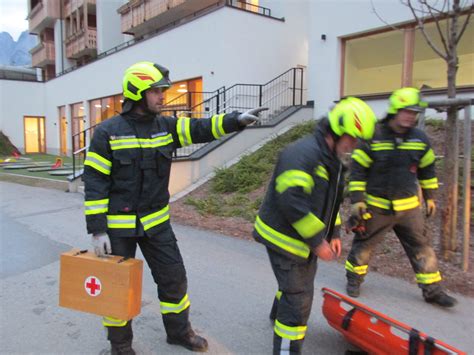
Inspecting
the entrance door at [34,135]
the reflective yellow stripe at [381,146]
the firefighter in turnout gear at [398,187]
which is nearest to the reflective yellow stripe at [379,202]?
the firefighter in turnout gear at [398,187]

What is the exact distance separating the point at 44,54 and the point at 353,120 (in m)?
32.3

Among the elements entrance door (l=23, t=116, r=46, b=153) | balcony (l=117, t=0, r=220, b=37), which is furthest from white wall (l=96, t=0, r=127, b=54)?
entrance door (l=23, t=116, r=46, b=153)

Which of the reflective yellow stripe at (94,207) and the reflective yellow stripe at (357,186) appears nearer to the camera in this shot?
the reflective yellow stripe at (94,207)

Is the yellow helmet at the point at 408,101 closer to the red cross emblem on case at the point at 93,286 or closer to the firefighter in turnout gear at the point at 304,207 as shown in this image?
the firefighter in turnout gear at the point at 304,207

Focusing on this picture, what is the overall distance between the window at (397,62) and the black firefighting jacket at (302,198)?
7.41 metres

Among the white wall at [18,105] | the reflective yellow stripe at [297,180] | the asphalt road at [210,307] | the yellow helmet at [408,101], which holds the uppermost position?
the white wall at [18,105]

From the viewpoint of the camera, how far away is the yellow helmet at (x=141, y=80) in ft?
8.73

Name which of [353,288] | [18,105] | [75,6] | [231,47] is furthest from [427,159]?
[18,105]

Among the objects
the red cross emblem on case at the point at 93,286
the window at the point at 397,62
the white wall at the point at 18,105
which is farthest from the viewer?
the white wall at the point at 18,105

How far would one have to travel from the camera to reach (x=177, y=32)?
48.3 ft

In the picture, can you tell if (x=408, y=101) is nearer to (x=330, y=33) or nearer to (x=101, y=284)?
(x=101, y=284)

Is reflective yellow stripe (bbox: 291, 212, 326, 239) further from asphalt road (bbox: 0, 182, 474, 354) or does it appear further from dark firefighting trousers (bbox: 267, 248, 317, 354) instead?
asphalt road (bbox: 0, 182, 474, 354)

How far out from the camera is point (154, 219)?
2840 mm

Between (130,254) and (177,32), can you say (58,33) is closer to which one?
(177,32)
